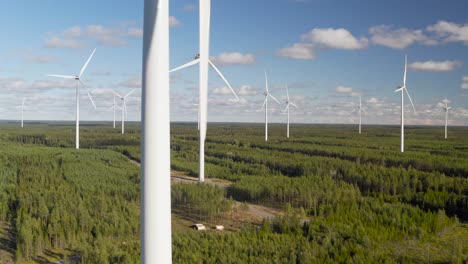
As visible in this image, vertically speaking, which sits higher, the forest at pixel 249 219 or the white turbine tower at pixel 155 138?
the white turbine tower at pixel 155 138

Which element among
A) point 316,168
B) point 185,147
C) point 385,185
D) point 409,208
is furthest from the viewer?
point 185,147

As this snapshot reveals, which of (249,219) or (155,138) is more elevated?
(155,138)

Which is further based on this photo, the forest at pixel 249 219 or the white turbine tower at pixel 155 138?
the forest at pixel 249 219

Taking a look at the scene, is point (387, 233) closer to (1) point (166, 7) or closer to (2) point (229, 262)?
(2) point (229, 262)

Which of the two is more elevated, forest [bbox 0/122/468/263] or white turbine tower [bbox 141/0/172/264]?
white turbine tower [bbox 141/0/172/264]

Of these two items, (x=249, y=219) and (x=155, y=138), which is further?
(x=249, y=219)

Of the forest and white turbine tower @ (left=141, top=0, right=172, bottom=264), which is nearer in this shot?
white turbine tower @ (left=141, top=0, right=172, bottom=264)

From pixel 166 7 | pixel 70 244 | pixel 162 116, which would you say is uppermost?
pixel 166 7

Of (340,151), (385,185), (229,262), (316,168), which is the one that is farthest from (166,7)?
(340,151)
